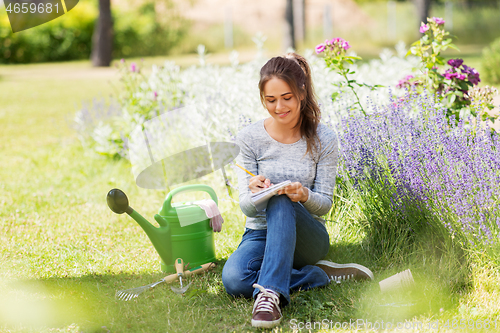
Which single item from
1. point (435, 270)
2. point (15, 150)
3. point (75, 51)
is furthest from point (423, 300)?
point (75, 51)

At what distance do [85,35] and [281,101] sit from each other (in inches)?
773

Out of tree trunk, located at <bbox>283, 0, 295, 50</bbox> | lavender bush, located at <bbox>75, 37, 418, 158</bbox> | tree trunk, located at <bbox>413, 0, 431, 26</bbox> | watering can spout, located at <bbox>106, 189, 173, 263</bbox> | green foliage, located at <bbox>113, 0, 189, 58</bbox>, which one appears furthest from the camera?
green foliage, located at <bbox>113, 0, 189, 58</bbox>

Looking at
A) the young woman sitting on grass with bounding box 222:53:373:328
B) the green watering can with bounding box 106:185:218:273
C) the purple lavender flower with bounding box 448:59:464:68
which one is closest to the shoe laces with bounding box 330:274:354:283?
the young woman sitting on grass with bounding box 222:53:373:328

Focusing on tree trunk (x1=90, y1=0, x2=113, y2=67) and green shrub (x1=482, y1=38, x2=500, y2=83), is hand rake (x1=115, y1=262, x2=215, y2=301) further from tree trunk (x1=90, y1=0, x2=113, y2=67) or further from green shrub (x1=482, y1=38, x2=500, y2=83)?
tree trunk (x1=90, y1=0, x2=113, y2=67)

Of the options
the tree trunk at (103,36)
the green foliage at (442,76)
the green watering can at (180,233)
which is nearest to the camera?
the green watering can at (180,233)

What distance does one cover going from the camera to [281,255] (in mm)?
2268

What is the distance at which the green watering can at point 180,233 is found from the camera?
9.07 ft

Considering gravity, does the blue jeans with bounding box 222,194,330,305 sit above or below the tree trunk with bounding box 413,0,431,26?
below

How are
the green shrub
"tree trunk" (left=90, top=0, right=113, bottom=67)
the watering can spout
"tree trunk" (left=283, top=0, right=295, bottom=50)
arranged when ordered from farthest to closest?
1. "tree trunk" (left=90, top=0, right=113, bottom=67)
2. "tree trunk" (left=283, top=0, right=295, bottom=50)
3. the green shrub
4. the watering can spout

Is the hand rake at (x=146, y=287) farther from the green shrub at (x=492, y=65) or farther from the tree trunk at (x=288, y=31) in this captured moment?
the tree trunk at (x=288, y=31)

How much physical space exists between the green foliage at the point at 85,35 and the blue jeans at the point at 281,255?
746 inches

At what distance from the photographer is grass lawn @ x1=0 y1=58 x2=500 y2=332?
227 cm

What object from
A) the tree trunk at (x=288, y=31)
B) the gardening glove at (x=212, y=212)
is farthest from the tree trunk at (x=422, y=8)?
the gardening glove at (x=212, y=212)

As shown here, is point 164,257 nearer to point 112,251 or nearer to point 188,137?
point 112,251
